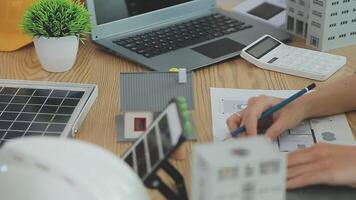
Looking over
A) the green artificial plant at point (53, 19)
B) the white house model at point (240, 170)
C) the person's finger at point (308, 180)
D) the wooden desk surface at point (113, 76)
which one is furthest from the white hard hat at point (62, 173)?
the green artificial plant at point (53, 19)

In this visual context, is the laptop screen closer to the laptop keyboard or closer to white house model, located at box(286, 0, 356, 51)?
the laptop keyboard

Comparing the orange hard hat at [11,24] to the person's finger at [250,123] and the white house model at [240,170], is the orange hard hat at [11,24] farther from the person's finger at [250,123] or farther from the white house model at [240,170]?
the white house model at [240,170]

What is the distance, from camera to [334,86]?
43.5 inches

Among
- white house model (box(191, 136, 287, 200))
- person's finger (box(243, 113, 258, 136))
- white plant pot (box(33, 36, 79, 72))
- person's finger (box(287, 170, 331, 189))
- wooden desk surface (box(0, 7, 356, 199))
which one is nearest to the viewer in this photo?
white house model (box(191, 136, 287, 200))

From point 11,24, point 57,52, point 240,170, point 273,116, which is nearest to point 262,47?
point 273,116

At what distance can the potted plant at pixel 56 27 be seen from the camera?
1.15 metres

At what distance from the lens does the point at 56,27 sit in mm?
1145

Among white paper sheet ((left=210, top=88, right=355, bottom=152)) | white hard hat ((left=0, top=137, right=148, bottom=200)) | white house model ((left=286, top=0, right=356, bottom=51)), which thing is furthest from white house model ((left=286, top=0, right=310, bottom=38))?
white hard hat ((left=0, top=137, right=148, bottom=200))

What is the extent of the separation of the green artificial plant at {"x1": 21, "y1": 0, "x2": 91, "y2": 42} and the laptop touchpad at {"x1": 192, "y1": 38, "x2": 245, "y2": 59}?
254mm

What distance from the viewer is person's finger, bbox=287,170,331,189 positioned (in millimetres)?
847

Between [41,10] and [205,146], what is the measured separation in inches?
26.2

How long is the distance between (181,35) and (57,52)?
28cm

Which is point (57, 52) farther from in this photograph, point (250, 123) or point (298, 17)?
point (298, 17)

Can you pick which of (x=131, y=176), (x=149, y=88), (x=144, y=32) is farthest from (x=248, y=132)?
(x=144, y=32)
